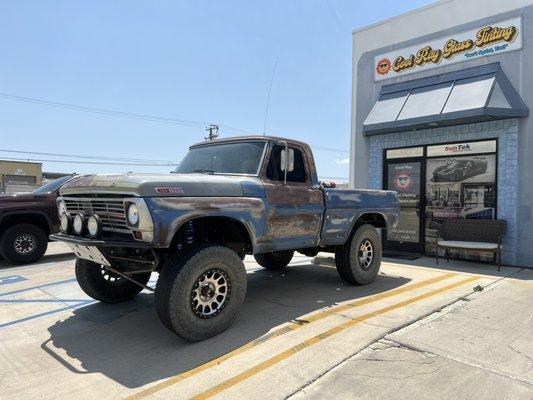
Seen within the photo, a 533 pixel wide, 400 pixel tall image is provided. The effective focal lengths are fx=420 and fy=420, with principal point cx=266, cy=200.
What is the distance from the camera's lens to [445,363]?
3756 mm

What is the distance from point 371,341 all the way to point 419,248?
6641mm

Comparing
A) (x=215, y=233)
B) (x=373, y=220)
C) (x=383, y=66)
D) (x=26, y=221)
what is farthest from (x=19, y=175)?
(x=215, y=233)

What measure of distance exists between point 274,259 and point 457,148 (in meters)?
5.00

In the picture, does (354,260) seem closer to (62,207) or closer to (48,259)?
(62,207)

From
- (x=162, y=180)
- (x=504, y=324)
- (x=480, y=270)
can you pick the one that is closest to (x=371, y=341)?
(x=504, y=324)

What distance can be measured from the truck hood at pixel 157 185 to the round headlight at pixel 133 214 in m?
0.13

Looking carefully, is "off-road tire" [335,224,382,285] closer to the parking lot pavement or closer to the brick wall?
the parking lot pavement

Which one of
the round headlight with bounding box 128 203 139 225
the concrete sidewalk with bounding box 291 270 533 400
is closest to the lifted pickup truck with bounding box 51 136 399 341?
the round headlight with bounding box 128 203 139 225

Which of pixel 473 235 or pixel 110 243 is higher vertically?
pixel 110 243

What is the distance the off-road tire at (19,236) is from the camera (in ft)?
28.1

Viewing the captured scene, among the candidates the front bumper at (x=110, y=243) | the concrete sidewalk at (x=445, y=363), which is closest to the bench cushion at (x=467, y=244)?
the concrete sidewalk at (x=445, y=363)

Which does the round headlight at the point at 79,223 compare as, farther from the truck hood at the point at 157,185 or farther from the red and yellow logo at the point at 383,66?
the red and yellow logo at the point at 383,66

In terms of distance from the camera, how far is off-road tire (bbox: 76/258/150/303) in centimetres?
545

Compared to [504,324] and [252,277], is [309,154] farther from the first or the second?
[504,324]
